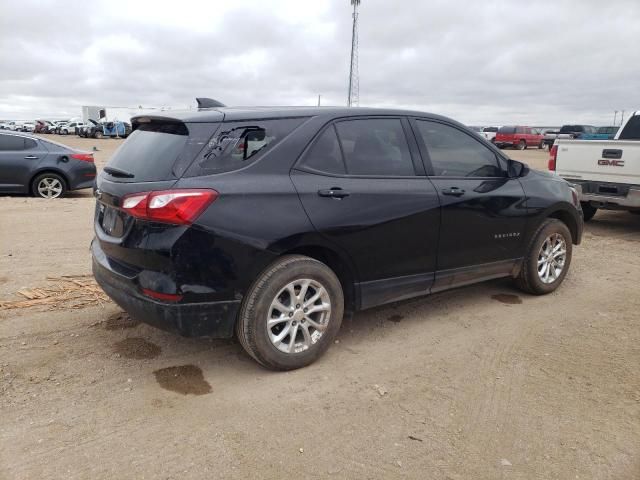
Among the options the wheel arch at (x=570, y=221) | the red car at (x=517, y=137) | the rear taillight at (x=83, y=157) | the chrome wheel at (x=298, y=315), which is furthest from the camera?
the red car at (x=517, y=137)

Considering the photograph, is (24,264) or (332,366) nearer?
(332,366)

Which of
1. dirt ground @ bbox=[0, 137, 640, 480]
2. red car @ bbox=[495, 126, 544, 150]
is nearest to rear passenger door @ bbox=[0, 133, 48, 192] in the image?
dirt ground @ bbox=[0, 137, 640, 480]

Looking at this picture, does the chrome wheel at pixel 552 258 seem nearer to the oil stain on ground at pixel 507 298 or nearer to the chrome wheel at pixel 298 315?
the oil stain on ground at pixel 507 298

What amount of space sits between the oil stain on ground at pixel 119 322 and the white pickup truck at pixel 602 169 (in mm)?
6950

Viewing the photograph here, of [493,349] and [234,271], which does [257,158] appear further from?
[493,349]

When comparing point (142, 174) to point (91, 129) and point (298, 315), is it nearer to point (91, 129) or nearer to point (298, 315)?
point (298, 315)

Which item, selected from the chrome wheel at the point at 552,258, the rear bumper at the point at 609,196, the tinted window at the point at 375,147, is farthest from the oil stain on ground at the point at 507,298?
the rear bumper at the point at 609,196

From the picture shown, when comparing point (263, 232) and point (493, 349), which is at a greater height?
point (263, 232)

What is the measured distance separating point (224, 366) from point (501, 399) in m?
1.78

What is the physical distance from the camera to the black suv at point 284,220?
314 centimetres

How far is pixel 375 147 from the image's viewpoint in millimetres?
3930

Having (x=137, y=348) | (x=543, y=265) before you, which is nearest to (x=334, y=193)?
(x=137, y=348)

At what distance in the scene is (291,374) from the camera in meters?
3.54

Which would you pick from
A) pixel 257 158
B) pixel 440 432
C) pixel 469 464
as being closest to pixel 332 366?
pixel 440 432
